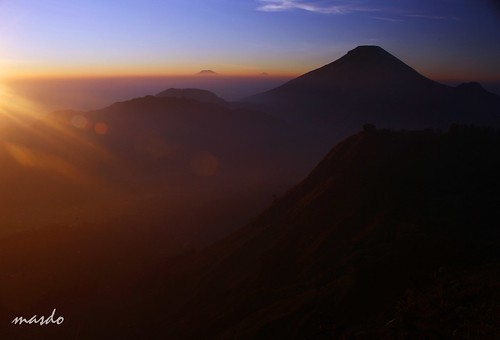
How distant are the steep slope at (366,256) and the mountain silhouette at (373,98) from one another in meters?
78.9

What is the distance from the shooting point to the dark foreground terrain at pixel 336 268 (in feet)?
39.7

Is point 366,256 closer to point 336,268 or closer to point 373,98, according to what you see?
point 336,268

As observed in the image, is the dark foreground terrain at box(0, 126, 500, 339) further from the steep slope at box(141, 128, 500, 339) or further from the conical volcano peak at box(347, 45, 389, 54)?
the conical volcano peak at box(347, 45, 389, 54)

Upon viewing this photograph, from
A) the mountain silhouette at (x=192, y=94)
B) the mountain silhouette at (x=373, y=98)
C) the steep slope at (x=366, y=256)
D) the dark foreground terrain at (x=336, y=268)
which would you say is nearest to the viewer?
the steep slope at (x=366, y=256)

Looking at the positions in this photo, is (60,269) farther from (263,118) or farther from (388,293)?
(263,118)

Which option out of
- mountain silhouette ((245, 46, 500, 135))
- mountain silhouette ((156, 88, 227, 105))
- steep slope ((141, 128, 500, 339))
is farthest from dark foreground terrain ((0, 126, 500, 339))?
mountain silhouette ((156, 88, 227, 105))

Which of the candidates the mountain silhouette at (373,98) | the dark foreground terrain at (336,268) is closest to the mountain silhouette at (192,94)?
the mountain silhouette at (373,98)

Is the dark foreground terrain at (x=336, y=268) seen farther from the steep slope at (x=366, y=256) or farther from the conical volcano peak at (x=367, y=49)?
the conical volcano peak at (x=367, y=49)

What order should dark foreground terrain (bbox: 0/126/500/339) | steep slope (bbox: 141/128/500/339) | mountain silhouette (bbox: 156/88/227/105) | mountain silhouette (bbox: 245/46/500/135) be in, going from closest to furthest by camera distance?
steep slope (bbox: 141/128/500/339) → dark foreground terrain (bbox: 0/126/500/339) → mountain silhouette (bbox: 245/46/500/135) → mountain silhouette (bbox: 156/88/227/105)

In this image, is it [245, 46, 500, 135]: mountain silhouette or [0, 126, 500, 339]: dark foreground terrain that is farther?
[245, 46, 500, 135]: mountain silhouette

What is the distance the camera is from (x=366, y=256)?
58.7ft

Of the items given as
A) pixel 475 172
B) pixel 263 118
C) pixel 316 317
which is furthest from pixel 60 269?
pixel 263 118

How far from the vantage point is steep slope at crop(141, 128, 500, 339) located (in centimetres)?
1155

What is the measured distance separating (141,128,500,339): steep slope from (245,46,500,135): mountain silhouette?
78.9 m
